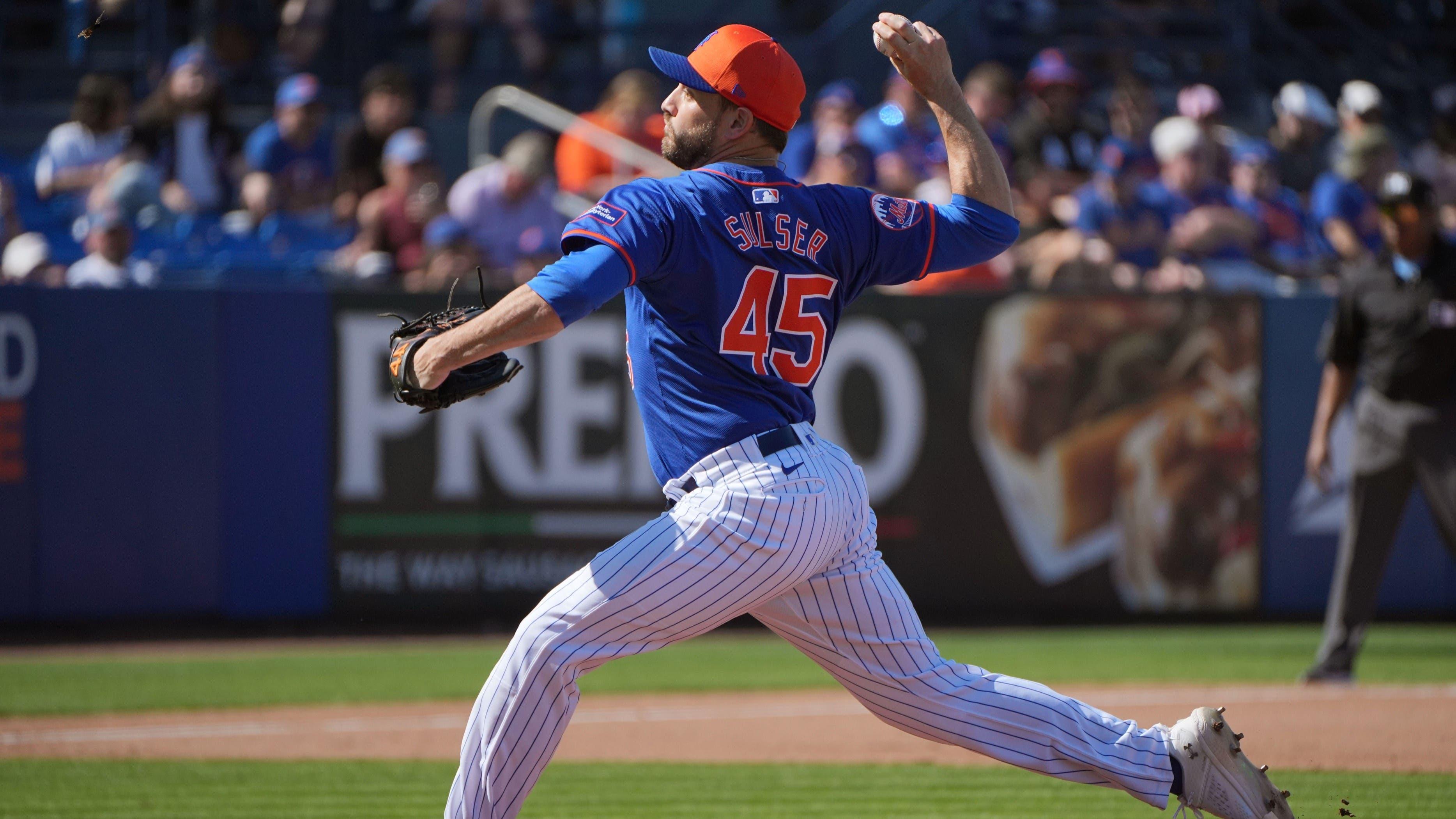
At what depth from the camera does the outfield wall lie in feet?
29.9

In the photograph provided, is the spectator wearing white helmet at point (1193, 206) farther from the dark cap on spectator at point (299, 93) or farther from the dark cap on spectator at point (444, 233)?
the dark cap on spectator at point (299, 93)

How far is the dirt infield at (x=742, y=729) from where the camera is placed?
609cm

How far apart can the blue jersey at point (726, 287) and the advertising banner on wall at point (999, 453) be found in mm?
5941

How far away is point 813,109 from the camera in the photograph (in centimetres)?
1252

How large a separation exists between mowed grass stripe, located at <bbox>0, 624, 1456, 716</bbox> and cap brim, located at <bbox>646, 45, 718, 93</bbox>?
4.47 m

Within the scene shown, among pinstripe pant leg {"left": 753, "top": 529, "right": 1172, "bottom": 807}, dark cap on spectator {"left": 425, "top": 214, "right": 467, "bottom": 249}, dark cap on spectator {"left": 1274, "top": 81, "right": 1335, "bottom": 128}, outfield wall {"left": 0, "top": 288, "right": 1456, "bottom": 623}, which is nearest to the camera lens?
pinstripe pant leg {"left": 753, "top": 529, "right": 1172, "bottom": 807}

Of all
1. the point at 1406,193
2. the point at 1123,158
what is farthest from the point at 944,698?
the point at 1123,158

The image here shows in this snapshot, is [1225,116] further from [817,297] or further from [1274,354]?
[817,297]

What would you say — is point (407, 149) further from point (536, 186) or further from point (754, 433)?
point (754, 433)

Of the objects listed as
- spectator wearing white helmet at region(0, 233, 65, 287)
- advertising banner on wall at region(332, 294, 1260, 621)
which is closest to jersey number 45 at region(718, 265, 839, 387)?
advertising banner on wall at region(332, 294, 1260, 621)

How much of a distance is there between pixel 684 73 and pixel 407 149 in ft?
23.9

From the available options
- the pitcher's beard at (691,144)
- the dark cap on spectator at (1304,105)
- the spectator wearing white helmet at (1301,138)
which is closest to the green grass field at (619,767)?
the pitcher's beard at (691,144)

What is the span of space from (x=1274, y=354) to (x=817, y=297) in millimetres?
7233

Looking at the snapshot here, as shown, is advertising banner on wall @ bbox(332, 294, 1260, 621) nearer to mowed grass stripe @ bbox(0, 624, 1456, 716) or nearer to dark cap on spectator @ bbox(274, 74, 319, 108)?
mowed grass stripe @ bbox(0, 624, 1456, 716)
